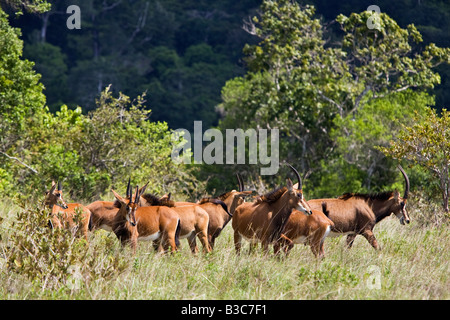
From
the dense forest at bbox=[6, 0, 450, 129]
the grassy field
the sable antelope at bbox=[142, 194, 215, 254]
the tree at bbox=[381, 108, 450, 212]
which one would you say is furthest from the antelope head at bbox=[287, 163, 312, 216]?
the dense forest at bbox=[6, 0, 450, 129]

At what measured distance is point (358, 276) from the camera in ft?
27.4

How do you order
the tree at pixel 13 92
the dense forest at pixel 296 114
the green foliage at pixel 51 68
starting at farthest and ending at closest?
the green foliage at pixel 51 68
the dense forest at pixel 296 114
the tree at pixel 13 92

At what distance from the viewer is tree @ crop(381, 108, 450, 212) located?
1160cm

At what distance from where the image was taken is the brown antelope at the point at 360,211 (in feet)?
33.3

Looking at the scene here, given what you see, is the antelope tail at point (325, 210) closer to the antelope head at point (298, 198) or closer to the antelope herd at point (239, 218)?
Answer: the antelope herd at point (239, 218)

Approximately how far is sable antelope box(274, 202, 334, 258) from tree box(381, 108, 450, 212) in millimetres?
3248

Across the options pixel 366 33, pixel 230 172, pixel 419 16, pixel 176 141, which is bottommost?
pixel 230 172

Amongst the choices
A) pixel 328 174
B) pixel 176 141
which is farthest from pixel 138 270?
pixel 328 174

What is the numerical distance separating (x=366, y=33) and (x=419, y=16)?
18.2m

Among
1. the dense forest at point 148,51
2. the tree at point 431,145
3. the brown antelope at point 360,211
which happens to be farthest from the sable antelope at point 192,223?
the dense forest at point 148,51

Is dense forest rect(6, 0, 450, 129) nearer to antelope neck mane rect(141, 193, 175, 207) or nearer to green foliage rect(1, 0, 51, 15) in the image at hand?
green foliage rect(1, 0, 51, 15)
